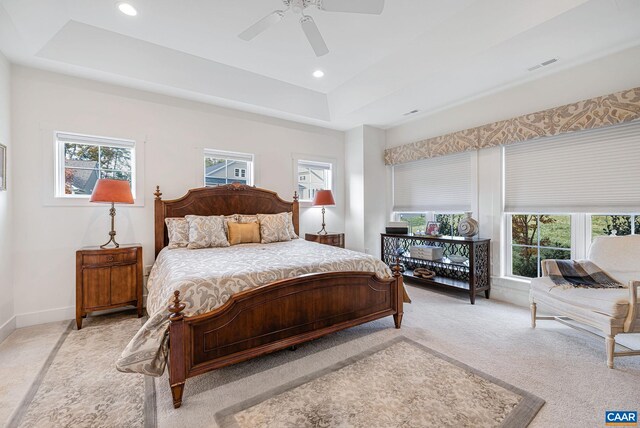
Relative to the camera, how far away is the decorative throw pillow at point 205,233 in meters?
3.34

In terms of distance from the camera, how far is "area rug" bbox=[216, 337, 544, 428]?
1.59 metres

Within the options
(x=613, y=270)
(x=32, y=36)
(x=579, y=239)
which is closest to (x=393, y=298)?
(x=613, y=270)

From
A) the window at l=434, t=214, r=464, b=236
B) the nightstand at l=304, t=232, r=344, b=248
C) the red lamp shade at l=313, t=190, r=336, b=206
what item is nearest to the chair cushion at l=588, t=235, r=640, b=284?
the window at l=434, t=214, r=464, b=236

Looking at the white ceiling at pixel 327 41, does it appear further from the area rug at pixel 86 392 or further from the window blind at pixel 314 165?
the area rug at pixel 86 392

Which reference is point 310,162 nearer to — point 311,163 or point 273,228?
point 311,163

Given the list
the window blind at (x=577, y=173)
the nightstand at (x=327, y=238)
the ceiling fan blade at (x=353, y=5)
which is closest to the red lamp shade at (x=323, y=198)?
the nightstand at (x=327, y=238)

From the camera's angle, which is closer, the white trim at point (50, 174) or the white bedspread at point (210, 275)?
the white bedspread at point (210, 275)

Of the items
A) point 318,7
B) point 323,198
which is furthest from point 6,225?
point 323,198

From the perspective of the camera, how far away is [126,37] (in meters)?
3.02

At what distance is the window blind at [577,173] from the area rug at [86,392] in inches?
173

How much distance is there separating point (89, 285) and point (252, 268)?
206 centimetres

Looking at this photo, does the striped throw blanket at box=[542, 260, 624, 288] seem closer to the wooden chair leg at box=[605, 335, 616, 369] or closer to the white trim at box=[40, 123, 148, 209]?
the wooden chair leg at box=[605, 335, 616, 369]

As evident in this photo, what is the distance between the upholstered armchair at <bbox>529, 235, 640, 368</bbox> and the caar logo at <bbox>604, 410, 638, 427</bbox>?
62cm

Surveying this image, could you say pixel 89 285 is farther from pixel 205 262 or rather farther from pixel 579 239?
pixel 579 239
